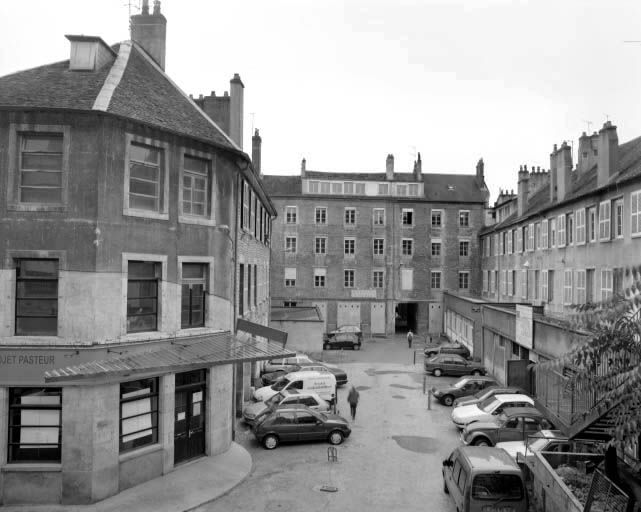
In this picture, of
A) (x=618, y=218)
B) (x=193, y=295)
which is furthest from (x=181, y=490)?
(x=618, y=218)

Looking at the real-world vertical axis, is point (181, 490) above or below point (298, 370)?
below

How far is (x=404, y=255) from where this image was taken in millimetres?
52281

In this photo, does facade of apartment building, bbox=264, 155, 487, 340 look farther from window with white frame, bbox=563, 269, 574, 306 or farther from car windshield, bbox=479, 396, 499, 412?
car windshield, bbox=479, 396, 499, 412

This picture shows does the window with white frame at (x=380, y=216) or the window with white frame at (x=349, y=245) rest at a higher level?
the window with white frame at (x=380, y=216)

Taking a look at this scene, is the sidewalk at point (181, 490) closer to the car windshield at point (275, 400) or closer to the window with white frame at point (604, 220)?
the car windshield at point (275, 400)

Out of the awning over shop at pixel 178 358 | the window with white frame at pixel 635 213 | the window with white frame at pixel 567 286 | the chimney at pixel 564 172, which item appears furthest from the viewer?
the chimney at pixel 564 172

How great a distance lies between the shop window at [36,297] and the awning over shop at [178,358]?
1.30 m

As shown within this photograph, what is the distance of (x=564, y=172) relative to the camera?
31453 millimetres

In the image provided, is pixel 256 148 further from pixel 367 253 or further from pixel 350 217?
pixel 367 253

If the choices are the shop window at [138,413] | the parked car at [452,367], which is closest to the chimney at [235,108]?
the shop window at [138,413]

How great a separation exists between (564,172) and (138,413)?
2688 cm

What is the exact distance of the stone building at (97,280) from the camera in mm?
13883

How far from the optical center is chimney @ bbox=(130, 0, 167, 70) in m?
20.7

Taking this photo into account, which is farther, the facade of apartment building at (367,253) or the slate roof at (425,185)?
the slate roof at (425,185)
